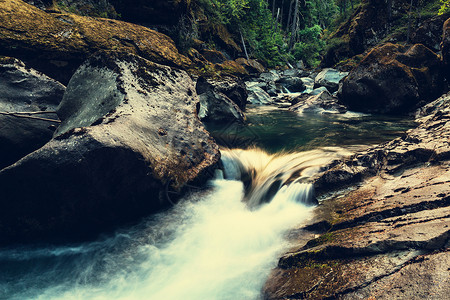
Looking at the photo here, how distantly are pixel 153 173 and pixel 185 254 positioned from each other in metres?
1.46

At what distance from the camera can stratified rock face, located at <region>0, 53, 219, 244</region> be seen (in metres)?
3.84

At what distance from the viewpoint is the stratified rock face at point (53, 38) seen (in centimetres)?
737

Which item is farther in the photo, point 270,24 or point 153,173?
point 270,24

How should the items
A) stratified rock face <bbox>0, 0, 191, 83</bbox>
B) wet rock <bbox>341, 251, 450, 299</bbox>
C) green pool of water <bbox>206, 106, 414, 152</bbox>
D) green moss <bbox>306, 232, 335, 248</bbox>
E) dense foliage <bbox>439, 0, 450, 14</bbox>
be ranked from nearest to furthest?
wet rock <bbox>341, 251, 450, 299</bbox>
green moss <bbox>306, 232, 335, 248</bbox>
stratified rock face <bbox>0, 0, 191, 83</bbox>
green pool of water <bbox>206, 106, 414, 152</bbox>
dense foliage <bbox>439, 0, 450, 14</bbox>

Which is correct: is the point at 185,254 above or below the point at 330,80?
below

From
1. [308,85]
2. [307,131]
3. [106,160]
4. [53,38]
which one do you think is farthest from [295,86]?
[106,160]

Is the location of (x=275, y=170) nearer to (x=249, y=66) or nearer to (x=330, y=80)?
(x=330, y=80)

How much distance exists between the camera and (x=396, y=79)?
447 inches

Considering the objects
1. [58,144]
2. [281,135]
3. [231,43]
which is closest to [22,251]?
[58,144]

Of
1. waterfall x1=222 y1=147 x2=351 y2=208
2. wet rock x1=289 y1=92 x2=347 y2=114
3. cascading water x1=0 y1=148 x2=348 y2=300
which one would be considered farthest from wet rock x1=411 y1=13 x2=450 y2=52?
cascading water x1=0 y1=148 x2=348 y2=300

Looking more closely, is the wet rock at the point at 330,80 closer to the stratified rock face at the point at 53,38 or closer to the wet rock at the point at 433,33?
the wet rock at the point at 433,33

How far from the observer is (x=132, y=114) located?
515 centimetres

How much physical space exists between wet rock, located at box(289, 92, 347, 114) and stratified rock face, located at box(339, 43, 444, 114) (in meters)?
1.16

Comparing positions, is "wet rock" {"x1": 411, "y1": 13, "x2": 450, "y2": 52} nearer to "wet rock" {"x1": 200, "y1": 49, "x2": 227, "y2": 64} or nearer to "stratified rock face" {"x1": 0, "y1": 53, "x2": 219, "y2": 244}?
"wet rock" {"x1": 200, "y1": 49, "x2": 227, "y2": 64}
